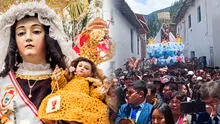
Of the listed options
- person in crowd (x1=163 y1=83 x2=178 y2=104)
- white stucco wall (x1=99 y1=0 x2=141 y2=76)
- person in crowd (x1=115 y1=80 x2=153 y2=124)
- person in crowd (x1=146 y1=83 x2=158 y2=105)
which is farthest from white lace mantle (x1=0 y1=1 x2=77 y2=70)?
person in crowd (x1=163 y1=83 x2=178 y2=104)

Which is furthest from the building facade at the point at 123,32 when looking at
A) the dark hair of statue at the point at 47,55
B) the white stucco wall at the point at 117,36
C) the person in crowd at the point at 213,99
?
the person in crowd at the point at 213,99

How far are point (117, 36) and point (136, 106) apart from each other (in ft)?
0.72

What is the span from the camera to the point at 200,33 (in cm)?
125

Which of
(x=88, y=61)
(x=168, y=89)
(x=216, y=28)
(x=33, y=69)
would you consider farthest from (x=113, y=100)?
(x=168, y=89)

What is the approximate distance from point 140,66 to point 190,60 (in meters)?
0.16

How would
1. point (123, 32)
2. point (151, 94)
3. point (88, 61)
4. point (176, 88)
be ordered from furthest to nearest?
point (176, 88), point (151, 94), point (123, 32), point (88, 61)

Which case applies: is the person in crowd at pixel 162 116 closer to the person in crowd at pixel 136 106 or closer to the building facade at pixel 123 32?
the person in crowd at pixel 136 106

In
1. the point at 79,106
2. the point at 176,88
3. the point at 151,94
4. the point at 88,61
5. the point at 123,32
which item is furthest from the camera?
the point at 176,88

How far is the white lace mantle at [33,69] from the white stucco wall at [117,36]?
147 millimetres

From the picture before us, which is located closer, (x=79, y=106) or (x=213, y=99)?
(x=79, y=106)

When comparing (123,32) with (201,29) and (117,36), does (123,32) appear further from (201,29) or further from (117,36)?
(201,29)

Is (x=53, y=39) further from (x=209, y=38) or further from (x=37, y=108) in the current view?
(x=209, y=38)

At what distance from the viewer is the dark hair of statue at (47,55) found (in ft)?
3.54

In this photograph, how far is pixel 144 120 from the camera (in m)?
1.18
